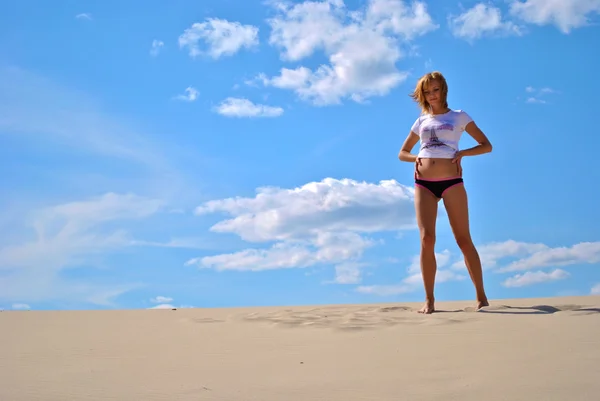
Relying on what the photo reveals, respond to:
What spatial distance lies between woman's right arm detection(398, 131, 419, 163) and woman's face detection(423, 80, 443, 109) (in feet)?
1.15

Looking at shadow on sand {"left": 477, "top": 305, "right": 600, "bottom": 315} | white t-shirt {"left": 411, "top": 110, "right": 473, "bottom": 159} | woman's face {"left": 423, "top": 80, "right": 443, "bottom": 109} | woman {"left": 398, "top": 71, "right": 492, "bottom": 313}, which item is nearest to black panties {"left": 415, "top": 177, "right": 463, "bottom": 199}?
woman {"left": 398, "top": 71, "right": 492, "bottom": 313}

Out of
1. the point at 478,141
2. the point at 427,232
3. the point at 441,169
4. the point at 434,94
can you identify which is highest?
the point at 434,94

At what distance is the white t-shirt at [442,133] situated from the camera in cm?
534

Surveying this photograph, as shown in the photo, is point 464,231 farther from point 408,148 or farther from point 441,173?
point 408,148

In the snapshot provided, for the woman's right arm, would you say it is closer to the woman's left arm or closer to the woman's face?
the woman's face

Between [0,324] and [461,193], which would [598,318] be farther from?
[0,324]

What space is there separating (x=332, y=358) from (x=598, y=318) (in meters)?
2.01

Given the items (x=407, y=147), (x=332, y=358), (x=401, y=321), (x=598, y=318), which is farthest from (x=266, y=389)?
(x=407, y=147)

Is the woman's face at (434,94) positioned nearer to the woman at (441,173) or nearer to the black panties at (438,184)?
the woman at (441,173)

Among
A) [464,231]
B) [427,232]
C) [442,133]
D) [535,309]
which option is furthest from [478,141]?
[535,309]

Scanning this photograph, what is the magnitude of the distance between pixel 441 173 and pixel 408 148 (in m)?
0.54

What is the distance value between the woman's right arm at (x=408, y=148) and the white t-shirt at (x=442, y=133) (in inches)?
7.4

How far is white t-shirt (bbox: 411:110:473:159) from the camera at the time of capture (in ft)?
17.5

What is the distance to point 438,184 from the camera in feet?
17.6
